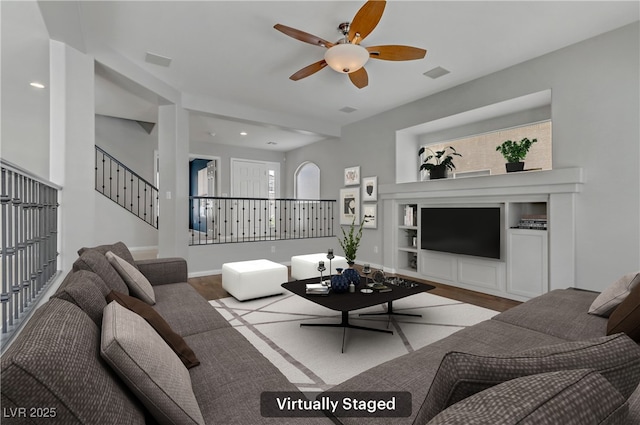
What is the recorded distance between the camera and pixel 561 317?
6.58 ft

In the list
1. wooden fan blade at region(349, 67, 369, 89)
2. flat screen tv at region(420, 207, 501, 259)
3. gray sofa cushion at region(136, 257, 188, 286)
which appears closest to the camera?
gray sofa cushion at region(136, 257, 188, 286)

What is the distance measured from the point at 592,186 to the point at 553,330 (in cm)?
234

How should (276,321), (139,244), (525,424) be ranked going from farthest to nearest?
(139,244)
(276,321)
(525,424)

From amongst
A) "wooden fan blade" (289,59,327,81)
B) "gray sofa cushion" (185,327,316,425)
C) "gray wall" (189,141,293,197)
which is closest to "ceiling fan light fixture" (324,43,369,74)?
"wooden fan blade" (289,59,327,81)

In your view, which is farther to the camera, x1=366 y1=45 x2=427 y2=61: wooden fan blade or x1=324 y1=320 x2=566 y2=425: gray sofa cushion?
x1=366 y1=45 x2=427 y2=61: wooden fan blade

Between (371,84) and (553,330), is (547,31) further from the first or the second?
(553,330)

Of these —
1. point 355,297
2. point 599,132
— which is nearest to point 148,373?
point 355,297

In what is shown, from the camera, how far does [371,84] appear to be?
14.5 feet

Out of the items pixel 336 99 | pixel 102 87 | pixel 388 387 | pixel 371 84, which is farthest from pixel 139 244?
pixel 388 387

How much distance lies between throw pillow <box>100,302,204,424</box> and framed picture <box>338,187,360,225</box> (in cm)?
540

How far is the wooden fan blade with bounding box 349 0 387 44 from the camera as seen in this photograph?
2.30 meters

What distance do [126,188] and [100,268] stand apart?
6070 mm

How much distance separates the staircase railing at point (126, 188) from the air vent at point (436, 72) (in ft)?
20.2

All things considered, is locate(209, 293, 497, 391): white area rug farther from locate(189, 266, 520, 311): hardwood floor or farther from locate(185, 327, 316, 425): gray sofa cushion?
locate(185, 327, 316, 425): gray sofa cushion
